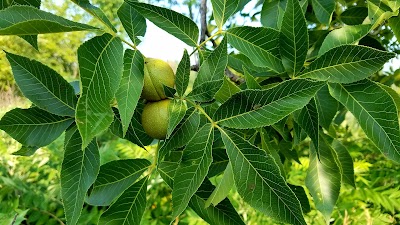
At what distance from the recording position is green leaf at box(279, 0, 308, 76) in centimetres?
57

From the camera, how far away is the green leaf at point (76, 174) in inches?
20.5

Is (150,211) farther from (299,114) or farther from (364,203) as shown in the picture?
(299,114)

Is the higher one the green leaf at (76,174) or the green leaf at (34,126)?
the green leaf at (34,126)

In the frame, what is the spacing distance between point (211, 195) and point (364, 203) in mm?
1628

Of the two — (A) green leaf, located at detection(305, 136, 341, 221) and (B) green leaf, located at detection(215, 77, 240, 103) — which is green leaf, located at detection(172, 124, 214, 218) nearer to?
(B) green leaf, located at detection(215, 77, 240, 103)

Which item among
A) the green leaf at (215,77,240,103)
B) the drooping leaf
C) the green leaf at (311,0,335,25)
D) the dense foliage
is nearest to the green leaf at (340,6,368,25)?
the green leaf at (311,0,335,25)

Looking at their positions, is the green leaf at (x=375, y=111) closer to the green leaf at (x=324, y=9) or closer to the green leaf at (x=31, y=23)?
the green leaf at (x=324, y=9)

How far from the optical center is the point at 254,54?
1.93 ft

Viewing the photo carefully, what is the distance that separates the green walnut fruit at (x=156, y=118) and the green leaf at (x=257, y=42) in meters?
0.12

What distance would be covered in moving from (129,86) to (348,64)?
300mm

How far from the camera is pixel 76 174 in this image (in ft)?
1.76

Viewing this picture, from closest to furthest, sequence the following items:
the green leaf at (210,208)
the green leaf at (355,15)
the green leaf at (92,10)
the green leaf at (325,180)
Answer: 1. the green leaf at (92,10)
2. the green leaf at (210,208)
3. the green leaf at (325,180)
4. the green leaf at (355,15)

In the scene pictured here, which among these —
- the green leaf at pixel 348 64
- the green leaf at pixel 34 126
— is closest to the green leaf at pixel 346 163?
the green leaf at pixel 348 64

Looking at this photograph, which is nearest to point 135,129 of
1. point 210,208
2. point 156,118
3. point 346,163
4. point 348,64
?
point 156,118
